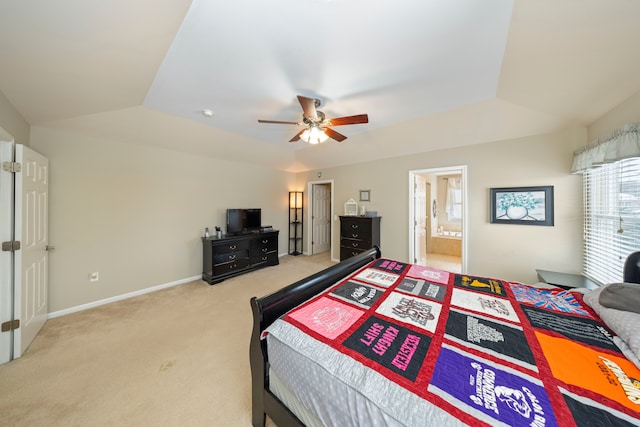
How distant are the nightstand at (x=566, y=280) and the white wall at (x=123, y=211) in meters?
5.17

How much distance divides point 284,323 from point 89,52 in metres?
2.43

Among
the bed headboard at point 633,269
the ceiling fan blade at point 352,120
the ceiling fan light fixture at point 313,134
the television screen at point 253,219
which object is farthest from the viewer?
the television screen at point 253,219

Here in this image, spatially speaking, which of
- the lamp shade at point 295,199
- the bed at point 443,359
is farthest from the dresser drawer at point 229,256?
the bed at point 443,359

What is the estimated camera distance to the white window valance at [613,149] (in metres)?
1.66

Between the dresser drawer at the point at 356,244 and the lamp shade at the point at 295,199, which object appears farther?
the lamp shade at the point at 295,199

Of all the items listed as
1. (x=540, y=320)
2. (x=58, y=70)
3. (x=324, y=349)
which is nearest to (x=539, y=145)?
(x=540, y=320)

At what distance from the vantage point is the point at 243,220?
4.34 meters

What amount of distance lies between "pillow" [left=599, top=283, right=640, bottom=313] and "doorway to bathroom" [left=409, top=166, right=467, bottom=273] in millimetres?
2077

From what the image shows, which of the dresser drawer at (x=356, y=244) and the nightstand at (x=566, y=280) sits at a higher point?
the dresser drawer at (x=356, y=244)

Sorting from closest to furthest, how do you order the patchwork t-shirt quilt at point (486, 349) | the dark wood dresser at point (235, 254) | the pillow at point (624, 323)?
the patchwork t-shirt quilt at point (486, 349), the pillow at point (624, 323), the dark wood dresser at point (235, 254)

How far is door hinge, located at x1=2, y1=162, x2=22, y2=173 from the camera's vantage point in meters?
1.78

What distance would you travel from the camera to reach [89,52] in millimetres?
1540

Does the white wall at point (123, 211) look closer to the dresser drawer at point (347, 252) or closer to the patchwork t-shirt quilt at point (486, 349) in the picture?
the dresser drawer at point (347, 252)

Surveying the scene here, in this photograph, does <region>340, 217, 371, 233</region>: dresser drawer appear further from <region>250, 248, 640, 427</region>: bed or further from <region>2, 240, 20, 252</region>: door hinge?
<region>2, 240, 20, 252</region>: door hinge
